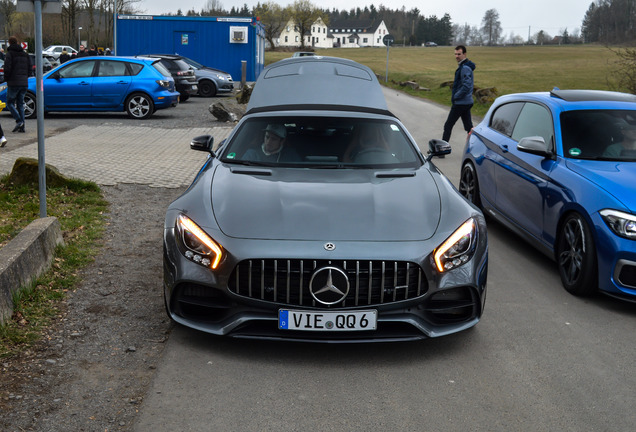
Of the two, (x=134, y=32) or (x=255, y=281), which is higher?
(x=134, y=32)

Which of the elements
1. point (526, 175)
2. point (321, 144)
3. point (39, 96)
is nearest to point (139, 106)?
point (39, 96)

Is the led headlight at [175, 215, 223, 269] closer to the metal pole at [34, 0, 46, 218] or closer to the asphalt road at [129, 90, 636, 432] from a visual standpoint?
the asphalt road at [129, 90, 636, 432]

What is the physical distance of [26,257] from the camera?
5.36m

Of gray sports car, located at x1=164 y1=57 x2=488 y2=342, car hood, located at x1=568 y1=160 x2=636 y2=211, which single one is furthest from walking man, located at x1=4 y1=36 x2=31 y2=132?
car hood, located at x1=568 y1=160 x2=636 y2=211

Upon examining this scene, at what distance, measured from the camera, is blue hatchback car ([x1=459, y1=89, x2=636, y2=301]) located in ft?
18.0

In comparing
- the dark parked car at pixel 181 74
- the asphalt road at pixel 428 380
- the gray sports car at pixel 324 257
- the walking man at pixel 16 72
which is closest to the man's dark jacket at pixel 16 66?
the walking man at pixel 16 72

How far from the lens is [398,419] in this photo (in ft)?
12.0

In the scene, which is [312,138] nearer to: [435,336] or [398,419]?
[435,336]

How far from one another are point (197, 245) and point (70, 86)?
56.1ft

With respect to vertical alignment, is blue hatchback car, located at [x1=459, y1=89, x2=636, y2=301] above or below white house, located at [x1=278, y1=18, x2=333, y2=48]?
below

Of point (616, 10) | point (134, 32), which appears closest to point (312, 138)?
point (134, 32)

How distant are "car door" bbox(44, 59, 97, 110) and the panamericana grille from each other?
17.3 meters

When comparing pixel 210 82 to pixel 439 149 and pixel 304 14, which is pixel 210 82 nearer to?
pixel 439 149

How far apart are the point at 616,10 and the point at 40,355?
50.1 meters
